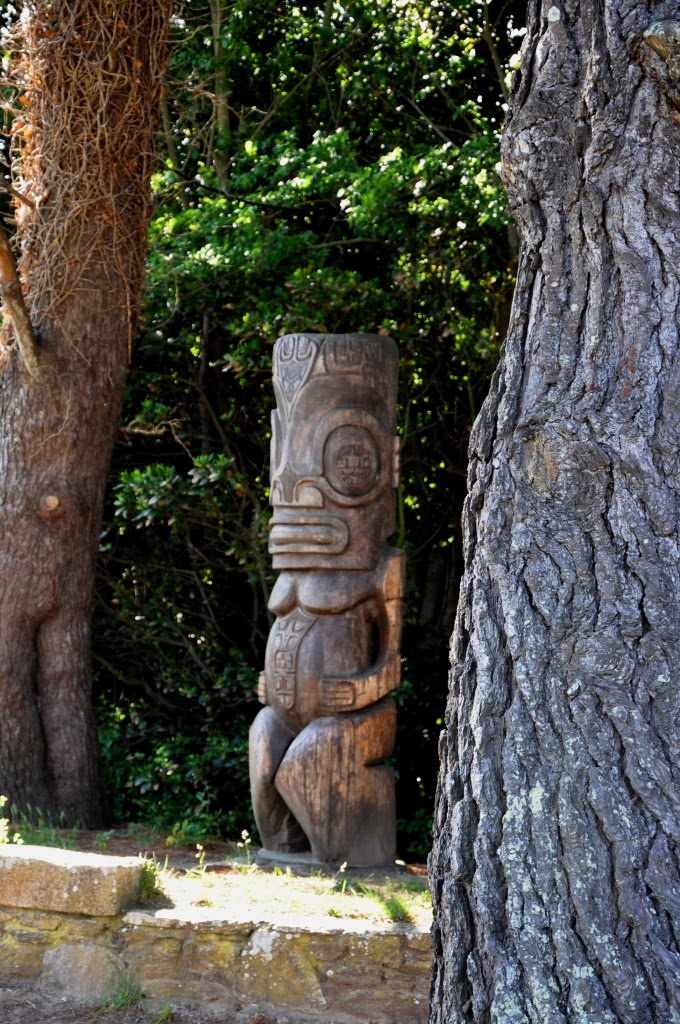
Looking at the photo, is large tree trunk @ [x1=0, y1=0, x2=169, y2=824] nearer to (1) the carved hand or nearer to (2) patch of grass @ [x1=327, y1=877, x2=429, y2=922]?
(1) the carved hand

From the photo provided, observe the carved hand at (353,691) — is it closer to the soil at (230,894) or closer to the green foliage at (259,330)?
the soil at (230,894)

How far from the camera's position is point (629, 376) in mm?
2623

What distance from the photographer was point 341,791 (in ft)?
19.1

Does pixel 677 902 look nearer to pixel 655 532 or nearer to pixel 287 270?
pixel 655 532

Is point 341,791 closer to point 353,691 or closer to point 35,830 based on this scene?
point 353,691

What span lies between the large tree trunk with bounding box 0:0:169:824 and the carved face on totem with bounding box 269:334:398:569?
128 centimetres

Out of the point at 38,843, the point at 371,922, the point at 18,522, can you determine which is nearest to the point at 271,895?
the point at 371,922

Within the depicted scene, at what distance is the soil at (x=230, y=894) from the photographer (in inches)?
184

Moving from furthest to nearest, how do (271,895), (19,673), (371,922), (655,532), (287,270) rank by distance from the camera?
1. (287,270)
2. (19,673)
3. (271,895)
4. (371,922)
5. (655,532)

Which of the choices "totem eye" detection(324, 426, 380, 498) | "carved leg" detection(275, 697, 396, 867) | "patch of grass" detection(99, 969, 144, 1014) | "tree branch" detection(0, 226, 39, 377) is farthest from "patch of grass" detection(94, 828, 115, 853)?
"tree branch" detection(0, 226, 39, 377)

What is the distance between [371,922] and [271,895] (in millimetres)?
532

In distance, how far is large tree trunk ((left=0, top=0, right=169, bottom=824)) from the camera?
6672mm

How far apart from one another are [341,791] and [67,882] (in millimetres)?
1500

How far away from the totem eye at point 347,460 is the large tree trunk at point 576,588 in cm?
325
